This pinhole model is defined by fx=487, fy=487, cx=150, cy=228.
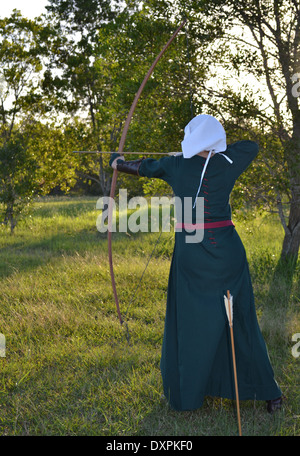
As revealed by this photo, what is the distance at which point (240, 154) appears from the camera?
3.61 m

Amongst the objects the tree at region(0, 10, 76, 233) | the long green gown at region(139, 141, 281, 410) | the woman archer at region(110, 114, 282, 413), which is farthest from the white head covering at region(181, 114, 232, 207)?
the tree at region(0, 10, 76, 233)

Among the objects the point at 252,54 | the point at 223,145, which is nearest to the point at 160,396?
the point at 223,145

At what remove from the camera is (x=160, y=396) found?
3852 millimetres

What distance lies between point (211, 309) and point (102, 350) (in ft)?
5.30

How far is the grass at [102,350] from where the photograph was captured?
352cm

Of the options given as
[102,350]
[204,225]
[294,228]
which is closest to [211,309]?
[204,225]

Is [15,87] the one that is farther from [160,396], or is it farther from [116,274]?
[160,396]

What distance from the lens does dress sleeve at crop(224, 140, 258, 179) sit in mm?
3582

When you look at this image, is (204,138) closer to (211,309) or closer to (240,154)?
(240,154)

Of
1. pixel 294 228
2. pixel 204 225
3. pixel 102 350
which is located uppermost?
pixel 204 225

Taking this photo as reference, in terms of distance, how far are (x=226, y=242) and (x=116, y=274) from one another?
4.26 meters

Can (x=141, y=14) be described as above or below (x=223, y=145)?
above

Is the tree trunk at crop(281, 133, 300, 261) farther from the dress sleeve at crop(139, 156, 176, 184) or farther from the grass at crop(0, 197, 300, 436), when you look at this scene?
the dress sleeve at crop(139, 156, 176, 184)
